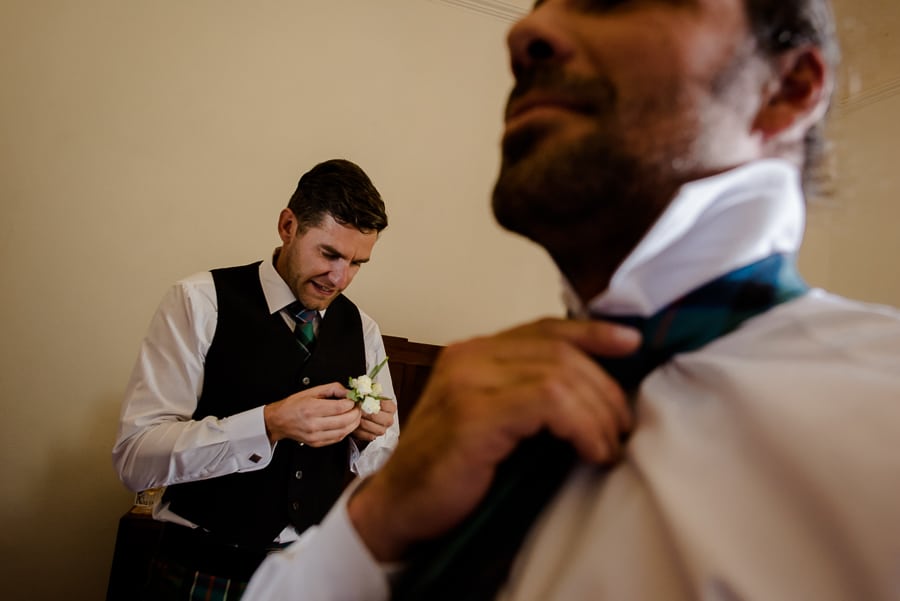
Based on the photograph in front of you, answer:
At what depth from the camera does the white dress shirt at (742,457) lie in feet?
1.32

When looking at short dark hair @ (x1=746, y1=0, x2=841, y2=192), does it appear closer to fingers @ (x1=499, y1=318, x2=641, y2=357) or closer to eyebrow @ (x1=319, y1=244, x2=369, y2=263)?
fingers @ (x1=499, y1=318, x2=641, y2=357)

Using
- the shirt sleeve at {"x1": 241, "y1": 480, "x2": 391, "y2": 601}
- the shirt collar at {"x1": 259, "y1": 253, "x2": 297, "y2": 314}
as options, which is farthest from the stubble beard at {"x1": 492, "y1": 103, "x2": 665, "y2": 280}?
the shirt collar at {"x1": 259, "y1": 253, "x2": 297, "y2": 314}

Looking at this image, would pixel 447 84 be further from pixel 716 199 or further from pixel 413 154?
pixel 716 199

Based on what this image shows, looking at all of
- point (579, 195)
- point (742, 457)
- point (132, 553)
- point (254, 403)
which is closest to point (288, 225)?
point (254, 403)

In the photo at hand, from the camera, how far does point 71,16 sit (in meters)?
2.43

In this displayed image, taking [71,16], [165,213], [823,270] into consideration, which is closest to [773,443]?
[165,213]

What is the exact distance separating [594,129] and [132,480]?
4.98 feet

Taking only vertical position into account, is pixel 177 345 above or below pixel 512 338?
below

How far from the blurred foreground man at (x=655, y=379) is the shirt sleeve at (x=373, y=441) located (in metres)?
1.20

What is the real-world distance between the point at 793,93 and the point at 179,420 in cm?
153

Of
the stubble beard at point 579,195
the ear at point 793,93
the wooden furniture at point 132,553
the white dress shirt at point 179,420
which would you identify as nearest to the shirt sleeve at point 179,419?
the white dress shirt at point 179,420

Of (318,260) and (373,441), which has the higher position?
(318,260)

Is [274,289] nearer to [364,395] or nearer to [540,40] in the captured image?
[364,395]

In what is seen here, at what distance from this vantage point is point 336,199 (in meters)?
1.77
